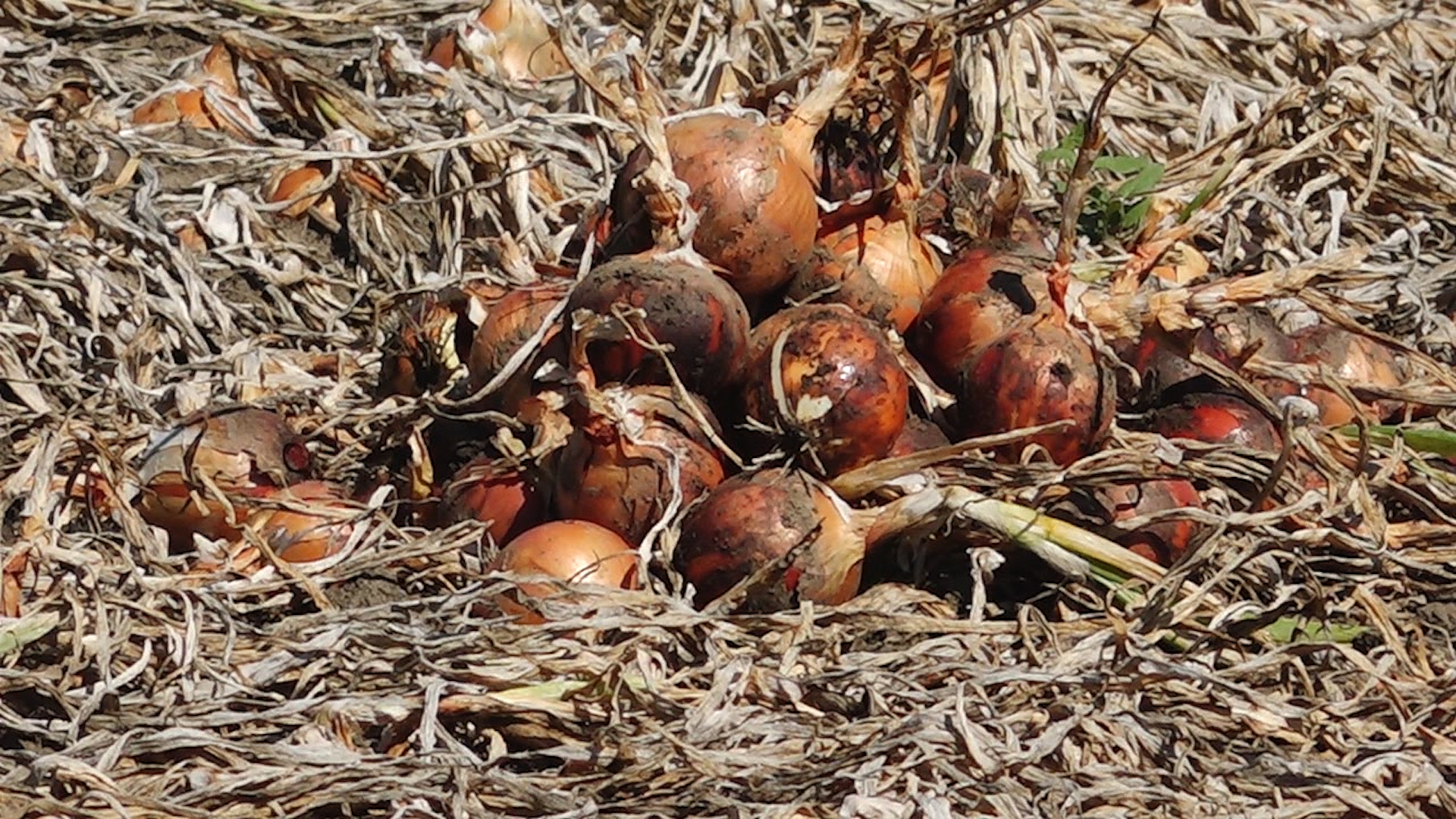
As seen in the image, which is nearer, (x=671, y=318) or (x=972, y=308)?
(x=671, y=318)

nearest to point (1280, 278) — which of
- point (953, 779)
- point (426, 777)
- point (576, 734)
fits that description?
point (953, 779)

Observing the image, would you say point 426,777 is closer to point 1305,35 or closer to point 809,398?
point 809,398

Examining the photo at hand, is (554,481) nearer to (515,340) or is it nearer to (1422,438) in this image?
(515,340)

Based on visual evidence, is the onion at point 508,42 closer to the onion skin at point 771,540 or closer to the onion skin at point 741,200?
the onion skin at point 741,200

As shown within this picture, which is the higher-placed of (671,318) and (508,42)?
(671,318)

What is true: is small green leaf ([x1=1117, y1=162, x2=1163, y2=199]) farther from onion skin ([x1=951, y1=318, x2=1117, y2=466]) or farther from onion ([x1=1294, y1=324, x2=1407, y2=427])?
onion skin ([x1=951, y1=318, x2=1117, y2=466])

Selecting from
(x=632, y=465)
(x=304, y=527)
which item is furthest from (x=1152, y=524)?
(x=304, y=527)
